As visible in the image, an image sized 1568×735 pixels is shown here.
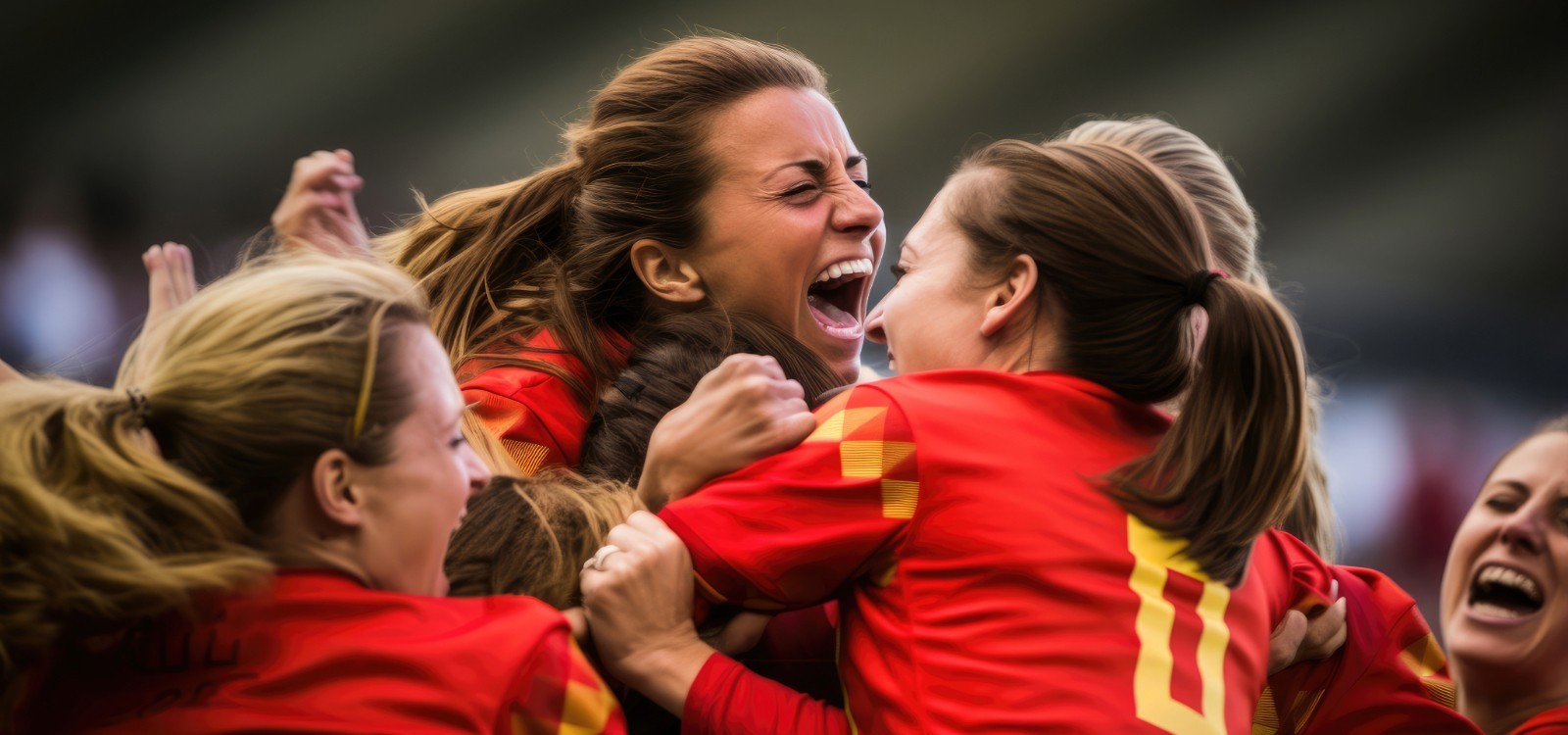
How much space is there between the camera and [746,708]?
134cm

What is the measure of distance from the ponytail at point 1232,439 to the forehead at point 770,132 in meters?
0.91

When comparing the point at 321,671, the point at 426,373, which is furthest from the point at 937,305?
the point at 321,671

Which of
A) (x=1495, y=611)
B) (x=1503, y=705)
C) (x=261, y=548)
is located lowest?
(x=1503, y=705)

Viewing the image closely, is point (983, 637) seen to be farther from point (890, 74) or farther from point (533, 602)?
point (890, 74)

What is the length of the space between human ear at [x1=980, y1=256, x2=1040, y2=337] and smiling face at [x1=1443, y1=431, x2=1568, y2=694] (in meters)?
1.00

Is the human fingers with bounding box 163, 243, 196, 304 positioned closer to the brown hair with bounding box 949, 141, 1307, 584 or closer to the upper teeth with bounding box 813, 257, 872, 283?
the upper teeth with bounding box 813, 257, 872, 283

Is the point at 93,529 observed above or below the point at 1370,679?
above

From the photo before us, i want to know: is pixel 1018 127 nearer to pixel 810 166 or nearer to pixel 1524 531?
pixel 810 166

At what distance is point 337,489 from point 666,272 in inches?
40.2

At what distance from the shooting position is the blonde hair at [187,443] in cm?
111

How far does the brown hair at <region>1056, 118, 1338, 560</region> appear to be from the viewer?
87.7 inches

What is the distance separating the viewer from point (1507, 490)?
81.2 inches

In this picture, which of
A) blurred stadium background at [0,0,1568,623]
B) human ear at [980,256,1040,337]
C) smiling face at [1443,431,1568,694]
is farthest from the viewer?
blurred stadium background at [0,0,1568,623]

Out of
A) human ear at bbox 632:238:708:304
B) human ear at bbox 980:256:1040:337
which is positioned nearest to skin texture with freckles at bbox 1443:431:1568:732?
human ear at bbox 980:256:1040:337
